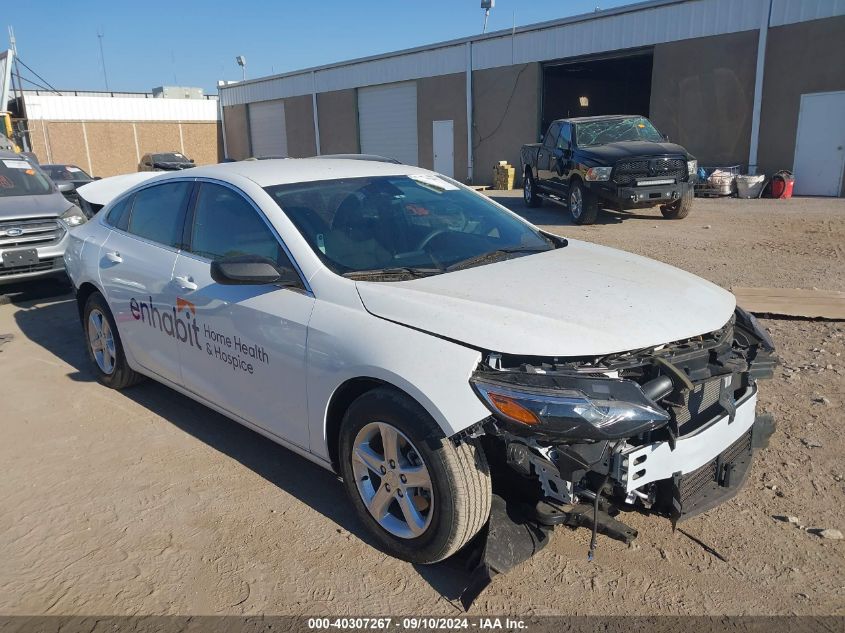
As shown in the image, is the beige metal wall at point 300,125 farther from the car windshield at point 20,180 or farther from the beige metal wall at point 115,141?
the car windshield at point 20,180

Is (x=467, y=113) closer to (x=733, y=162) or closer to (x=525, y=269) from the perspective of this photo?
(x=733, y=162)

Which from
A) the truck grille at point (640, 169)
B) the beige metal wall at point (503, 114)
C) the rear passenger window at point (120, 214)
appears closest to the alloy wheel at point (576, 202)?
the truck grille at point (640, 169)

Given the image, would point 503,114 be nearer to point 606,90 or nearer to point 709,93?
point 606,90

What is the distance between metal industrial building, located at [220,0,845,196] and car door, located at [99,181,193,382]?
1762cm

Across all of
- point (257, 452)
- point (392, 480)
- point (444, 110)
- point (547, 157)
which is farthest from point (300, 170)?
point (444, 110)

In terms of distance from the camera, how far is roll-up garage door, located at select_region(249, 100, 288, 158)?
34375mm

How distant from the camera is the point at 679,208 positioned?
1333 centimetres

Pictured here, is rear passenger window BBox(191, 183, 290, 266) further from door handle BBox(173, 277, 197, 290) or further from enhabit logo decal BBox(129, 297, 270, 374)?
enhabit logo decal BBox(129, 297, 270, 374)

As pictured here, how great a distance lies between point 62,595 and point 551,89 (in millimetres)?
24923

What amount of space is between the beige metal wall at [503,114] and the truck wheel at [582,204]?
10.6m

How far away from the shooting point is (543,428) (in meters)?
2.50

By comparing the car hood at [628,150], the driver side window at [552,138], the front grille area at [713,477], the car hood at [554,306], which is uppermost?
the driver side window at [552,138]

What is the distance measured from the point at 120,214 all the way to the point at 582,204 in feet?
32.4

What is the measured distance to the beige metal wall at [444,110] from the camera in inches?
1000
